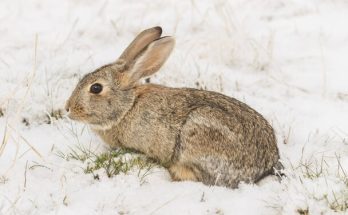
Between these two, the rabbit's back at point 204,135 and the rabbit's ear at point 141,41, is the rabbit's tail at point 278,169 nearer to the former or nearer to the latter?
the rabbit's back at point 204,135

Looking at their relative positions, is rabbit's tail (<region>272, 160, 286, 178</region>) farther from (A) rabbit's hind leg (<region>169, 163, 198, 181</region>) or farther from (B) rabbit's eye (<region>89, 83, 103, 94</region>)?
(B) rabbit's eye (<region>89, 83, 103, 94</region>)

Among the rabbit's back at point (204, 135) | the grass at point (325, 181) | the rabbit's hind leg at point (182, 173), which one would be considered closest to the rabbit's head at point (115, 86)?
the rabbit's back at point (204, 135)

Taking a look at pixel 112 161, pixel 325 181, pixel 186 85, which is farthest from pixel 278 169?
pixel 186 85

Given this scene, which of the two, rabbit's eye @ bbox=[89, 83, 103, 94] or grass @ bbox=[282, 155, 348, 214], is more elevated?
rabbit's eye @ bbox=[89, 83, 103, 94]

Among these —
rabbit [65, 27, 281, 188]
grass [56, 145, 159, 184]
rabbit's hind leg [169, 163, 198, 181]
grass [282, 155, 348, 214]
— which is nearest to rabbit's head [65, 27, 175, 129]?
rabbit [65, 27, 281, 188]

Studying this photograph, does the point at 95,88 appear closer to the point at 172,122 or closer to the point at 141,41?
the point at 141,41

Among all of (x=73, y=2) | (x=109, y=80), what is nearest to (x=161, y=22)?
(x=73, y=2)
